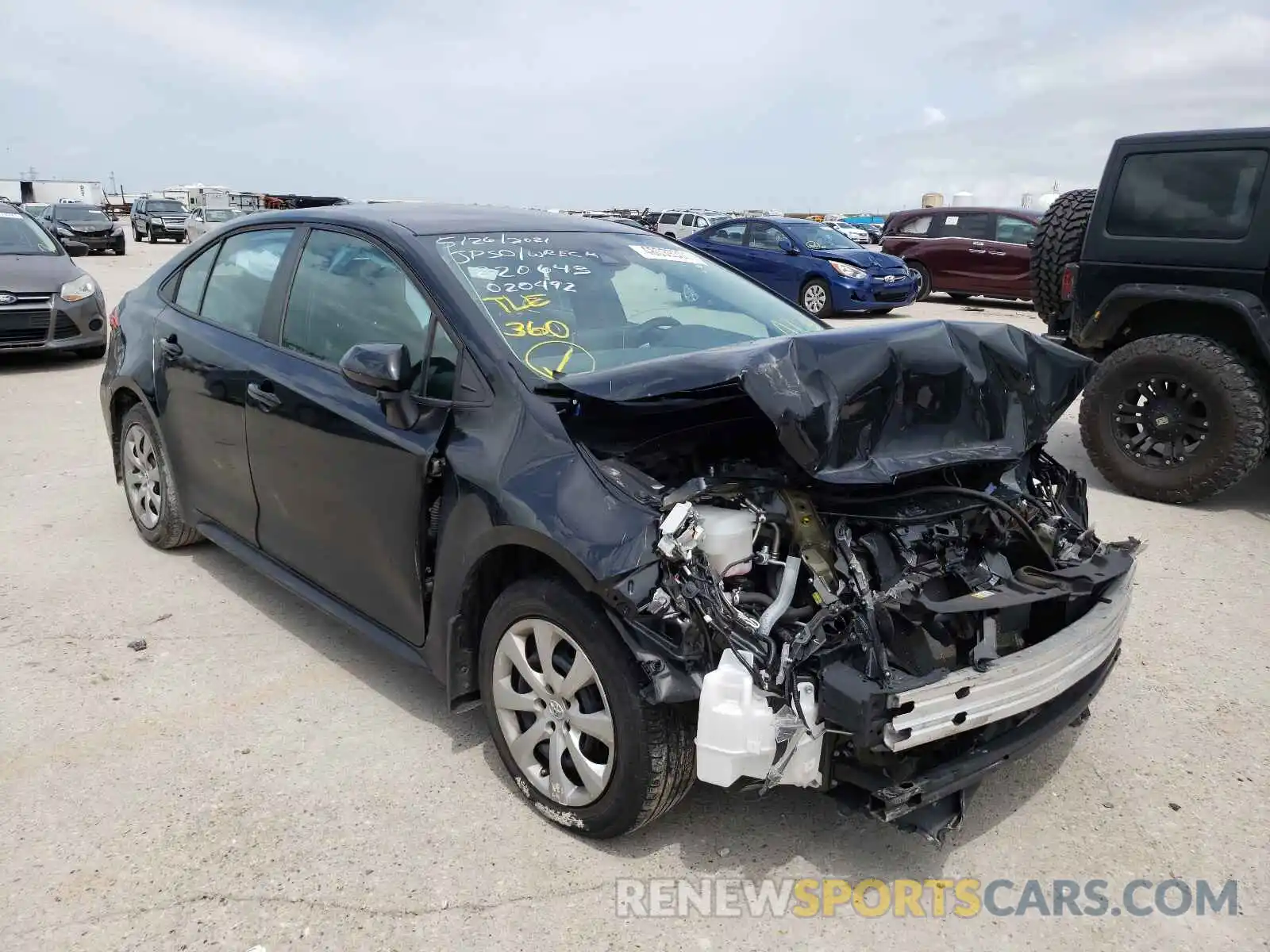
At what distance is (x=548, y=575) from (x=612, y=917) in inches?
36.7

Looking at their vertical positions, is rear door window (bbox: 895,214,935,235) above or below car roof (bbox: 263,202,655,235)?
below

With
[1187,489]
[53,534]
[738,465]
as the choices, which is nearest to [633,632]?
[738,465]

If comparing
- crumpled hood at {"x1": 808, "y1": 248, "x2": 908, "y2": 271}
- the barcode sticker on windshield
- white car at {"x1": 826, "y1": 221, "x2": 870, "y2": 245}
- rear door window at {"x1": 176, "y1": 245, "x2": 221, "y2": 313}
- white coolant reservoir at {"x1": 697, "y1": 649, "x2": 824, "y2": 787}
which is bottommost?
white coolant reservoir at {"x1": 697, "y1": 649, "x2": 824, "y2": 787}

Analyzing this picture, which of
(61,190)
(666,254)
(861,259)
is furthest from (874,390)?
(61,190)

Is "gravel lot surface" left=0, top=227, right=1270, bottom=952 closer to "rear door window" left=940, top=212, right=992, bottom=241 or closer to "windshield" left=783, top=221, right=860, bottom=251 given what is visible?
"windshield" left=783, top=221, right=860, bottom=251

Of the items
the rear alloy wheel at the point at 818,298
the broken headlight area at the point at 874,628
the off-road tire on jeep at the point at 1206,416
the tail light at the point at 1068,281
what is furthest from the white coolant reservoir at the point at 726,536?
the rear alloy wheel at the point at 818,298

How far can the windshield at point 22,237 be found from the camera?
1045cm

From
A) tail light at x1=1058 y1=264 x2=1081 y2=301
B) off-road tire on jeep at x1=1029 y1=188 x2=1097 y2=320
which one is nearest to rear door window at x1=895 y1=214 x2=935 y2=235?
off-road tire on jeep at x1=1029 y1=188 x2=1097 y2=320

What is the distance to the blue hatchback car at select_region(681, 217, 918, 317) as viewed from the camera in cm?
1495

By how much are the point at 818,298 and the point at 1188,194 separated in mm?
9475

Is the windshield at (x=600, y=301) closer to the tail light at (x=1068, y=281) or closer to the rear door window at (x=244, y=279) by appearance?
the rear door window at (x=244, y=279)

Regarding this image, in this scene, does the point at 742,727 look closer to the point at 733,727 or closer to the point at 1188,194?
the point at 733,727

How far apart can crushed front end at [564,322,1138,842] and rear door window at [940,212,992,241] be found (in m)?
15.1

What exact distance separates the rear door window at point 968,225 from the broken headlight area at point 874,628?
15.2 meters
